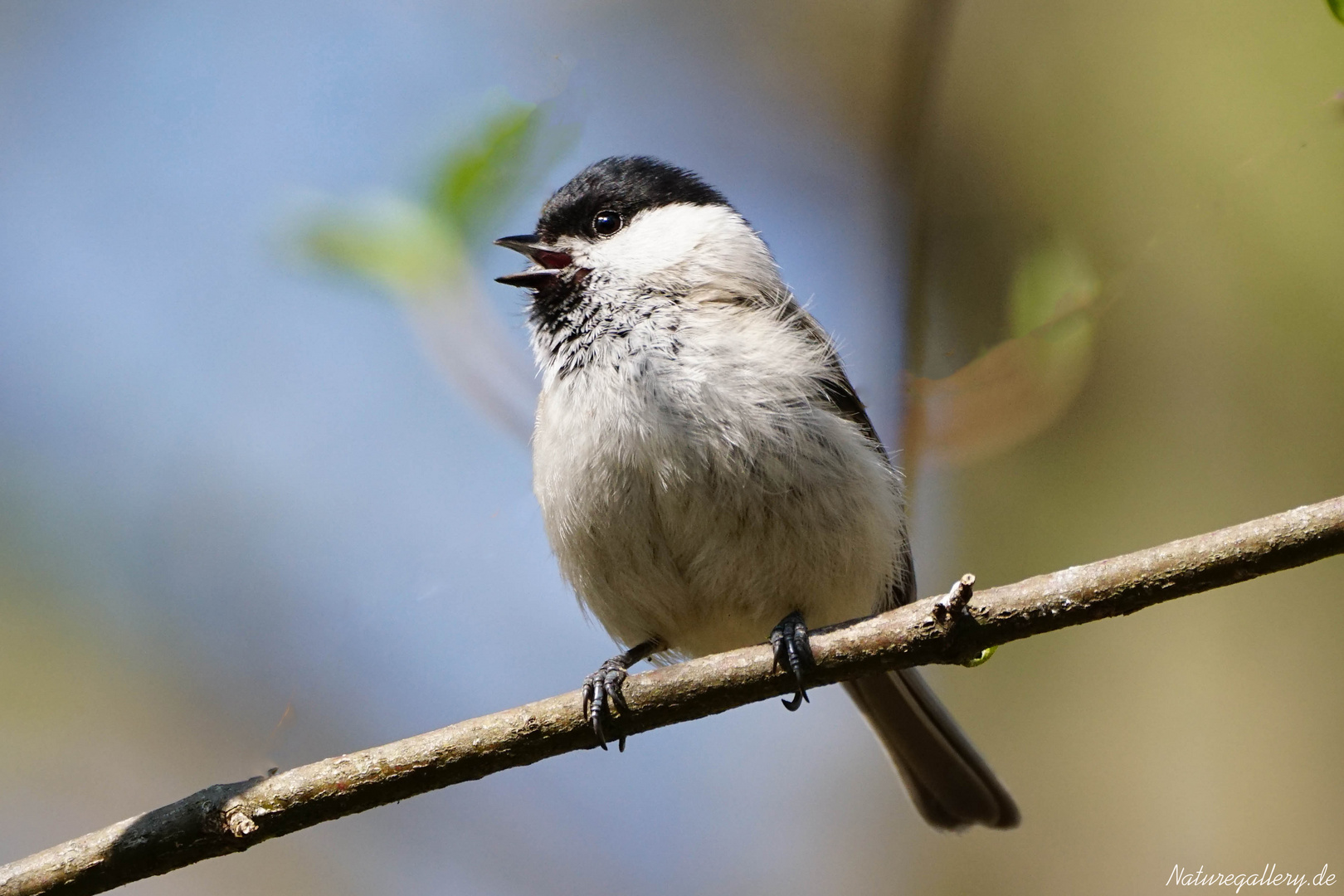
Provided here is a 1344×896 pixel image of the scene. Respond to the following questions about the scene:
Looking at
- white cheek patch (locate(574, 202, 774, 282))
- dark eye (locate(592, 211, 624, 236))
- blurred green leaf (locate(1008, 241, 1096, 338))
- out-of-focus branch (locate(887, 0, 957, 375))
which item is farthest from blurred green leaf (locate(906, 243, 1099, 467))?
dark eye (locate(592, 211, 624, 236))

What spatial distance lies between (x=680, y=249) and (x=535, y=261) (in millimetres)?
417

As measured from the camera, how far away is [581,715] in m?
2.03

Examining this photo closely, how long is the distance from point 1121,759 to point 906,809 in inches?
31.4

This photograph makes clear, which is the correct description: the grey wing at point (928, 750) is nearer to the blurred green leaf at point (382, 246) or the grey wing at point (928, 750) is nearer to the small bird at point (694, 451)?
the small bird at point (694, 451)

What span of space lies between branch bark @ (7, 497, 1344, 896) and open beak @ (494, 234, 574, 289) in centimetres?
123

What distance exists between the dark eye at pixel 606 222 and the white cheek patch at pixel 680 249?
31mm

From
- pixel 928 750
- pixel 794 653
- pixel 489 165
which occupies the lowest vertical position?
pixel 928 750

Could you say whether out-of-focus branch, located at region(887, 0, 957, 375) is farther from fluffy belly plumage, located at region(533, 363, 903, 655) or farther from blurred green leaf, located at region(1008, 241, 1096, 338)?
blurred green leaf, located at region(1008, 241, 1096, 338)

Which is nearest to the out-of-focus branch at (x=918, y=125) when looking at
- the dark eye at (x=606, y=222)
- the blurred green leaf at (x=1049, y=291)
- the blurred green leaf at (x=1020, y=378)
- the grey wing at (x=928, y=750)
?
the blurred green leaf at (x=1020, y=378)

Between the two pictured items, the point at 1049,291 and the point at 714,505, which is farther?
the point at 714,505

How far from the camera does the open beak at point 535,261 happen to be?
114 inches

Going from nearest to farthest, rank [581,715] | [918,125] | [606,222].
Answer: [581,715]
[918,125]
[606,222]

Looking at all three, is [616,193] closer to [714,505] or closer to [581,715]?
[714,505]

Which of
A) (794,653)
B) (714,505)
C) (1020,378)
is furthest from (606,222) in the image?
(794,653)
